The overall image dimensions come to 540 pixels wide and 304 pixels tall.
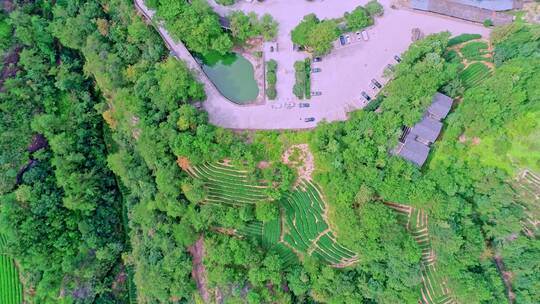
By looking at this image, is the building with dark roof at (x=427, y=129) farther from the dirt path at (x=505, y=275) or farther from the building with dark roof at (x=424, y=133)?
the dirt path at (x=505, y=275)

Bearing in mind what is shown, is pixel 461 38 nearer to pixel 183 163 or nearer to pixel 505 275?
pixel 505 275

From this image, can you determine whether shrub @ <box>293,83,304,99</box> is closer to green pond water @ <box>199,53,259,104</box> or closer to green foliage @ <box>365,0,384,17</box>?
green pond water @ <box>199,53,259,104</box>

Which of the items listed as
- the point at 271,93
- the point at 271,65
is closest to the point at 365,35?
the point at 271,65

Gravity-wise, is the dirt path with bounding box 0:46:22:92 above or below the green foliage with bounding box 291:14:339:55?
below

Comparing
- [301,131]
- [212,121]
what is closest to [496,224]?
[301,131]

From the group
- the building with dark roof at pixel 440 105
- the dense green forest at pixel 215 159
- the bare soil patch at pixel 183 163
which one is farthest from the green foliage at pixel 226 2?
the building with dark roof at pixel 440 105

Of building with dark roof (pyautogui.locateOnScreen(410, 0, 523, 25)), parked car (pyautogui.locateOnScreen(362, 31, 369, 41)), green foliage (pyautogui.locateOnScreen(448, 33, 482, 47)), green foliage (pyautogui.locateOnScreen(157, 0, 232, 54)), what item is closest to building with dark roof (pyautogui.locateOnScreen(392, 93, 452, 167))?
green foliage (pyautogui.locateOnScreen(448, 33, 482, 47))
